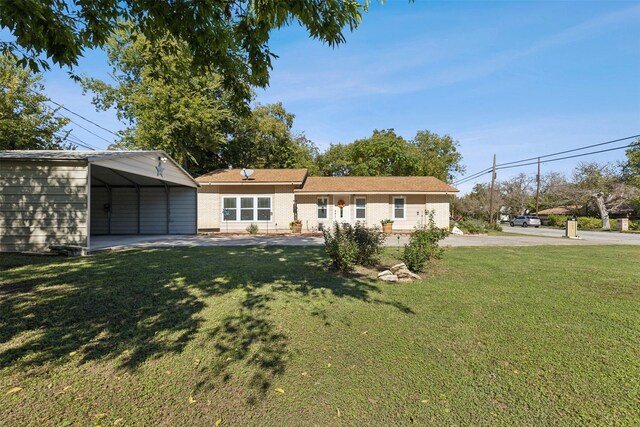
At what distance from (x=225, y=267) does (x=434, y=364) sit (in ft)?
18.7

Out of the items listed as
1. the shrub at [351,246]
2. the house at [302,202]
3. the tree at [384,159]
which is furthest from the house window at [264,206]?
the tree at [384,159]

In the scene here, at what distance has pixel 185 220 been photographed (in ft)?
55.6

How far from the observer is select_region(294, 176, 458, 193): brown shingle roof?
60.2 feet

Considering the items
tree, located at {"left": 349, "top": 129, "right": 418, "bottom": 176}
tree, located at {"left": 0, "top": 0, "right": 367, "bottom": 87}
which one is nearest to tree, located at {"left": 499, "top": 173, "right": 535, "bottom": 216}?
tree, located at {"left": 349, "top": 129, "right": 418, "bottom": 176}

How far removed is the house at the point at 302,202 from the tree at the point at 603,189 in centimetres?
2560

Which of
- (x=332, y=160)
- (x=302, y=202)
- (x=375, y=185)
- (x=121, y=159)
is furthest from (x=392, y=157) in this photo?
(x=121, y=159)

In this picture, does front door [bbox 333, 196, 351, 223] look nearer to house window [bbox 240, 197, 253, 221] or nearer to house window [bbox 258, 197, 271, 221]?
house window [bbox 258, 197, 271, 221]

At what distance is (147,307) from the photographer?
4.36 metres

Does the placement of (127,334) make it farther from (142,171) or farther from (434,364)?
(142,171)

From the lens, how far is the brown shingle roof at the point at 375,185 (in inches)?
722

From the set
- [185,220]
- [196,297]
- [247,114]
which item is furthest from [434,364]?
[185,220]

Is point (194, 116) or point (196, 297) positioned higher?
point (194, 116)

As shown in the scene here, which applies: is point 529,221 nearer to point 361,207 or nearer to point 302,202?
point 361,207

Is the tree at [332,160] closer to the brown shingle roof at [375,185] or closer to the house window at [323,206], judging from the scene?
the brown shingle roof at [375,185]
